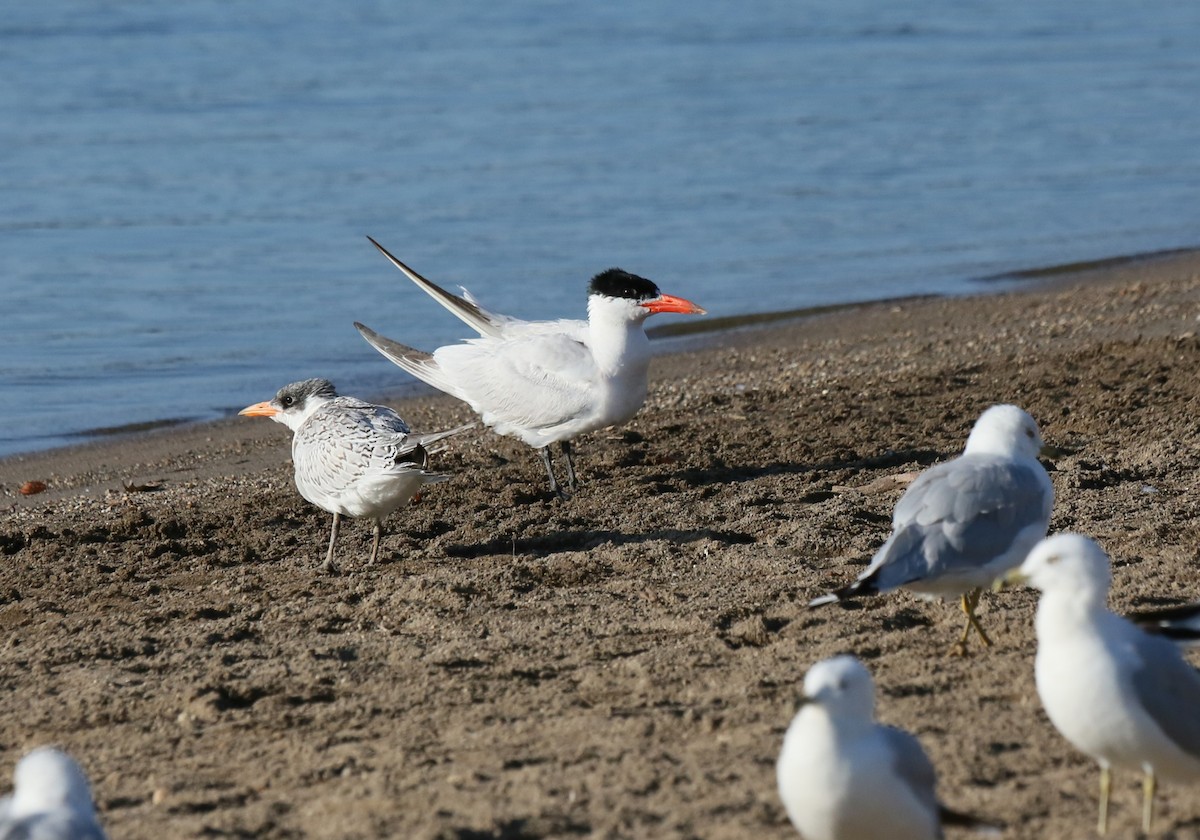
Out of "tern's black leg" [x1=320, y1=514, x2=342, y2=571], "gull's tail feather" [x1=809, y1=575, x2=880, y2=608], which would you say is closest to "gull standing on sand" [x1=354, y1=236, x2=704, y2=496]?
"tern's black leg" [x1=320, y1=514, x2=342, y2=571]

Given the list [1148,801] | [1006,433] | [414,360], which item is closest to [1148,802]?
[1148,801]

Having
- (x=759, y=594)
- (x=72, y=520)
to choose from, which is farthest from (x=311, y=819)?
(x=72, y=520)

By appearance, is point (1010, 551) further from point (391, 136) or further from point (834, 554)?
point (391, 136)

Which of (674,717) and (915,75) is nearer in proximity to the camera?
(674,717)

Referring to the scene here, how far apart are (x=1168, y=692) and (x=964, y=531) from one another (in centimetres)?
148

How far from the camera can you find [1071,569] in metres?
3.89

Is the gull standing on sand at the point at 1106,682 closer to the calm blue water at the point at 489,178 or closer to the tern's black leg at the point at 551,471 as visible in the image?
the tern's black leg at the point at 551,471

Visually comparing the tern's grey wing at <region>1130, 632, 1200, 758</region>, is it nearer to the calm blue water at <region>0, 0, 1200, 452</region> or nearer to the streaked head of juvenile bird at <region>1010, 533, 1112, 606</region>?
the streaked head of juvenile bird at <region>1010, 533, 1112, 606</region>

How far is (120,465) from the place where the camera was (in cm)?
954

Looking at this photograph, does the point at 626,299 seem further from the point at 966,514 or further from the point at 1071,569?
the point at 1071,569

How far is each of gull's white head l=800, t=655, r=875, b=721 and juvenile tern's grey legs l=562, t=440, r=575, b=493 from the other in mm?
4558

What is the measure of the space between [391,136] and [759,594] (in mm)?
15519

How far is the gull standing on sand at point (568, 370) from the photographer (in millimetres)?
8414

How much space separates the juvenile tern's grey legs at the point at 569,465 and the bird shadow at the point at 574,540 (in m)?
0.88
